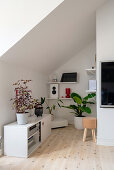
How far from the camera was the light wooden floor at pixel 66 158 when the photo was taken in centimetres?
237

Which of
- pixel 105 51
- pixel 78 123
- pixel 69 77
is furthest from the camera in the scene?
pixel 69 77

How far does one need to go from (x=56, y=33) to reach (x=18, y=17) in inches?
35.4

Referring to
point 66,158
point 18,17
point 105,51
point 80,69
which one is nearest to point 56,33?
point 18,17

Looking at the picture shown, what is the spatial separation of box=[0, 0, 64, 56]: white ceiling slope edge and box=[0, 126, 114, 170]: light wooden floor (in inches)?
69.0

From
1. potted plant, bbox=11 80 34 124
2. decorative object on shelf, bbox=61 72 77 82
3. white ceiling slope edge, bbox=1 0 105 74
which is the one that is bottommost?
potted plant, bbox=11 80 34 124

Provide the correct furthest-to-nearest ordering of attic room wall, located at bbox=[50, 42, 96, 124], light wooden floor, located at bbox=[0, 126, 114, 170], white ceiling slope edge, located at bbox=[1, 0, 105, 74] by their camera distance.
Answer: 1. attic room wall, located at bbox=[50, 42, 96, 124]
2. white ceiling slope edge, located at bbox=[1, 0, 105, 74]
3. light wooden floor, located at bbox=[0, 126, 114, 170]

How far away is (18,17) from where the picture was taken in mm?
2562

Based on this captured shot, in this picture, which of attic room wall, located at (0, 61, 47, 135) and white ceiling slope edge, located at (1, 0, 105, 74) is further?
attic room wall, located at (0, 61, 47, 135)

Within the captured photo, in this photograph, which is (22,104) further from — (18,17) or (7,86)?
(18,17)

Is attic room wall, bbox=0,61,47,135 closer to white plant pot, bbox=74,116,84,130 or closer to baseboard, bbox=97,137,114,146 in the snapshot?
baseboard, bbox=97,137,114,146

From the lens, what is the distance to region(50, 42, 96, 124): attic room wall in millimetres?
5098

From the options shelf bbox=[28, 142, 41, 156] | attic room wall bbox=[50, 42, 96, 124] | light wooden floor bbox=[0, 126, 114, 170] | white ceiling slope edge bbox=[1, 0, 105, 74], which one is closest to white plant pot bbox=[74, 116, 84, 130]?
attic room wall bbox=[50, 42, 96, 124]

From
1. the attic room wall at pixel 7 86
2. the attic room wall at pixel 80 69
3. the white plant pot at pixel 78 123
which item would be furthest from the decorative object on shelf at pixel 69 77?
the attic room wall at pixel 7 86

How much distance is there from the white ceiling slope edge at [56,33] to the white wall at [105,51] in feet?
0.72
